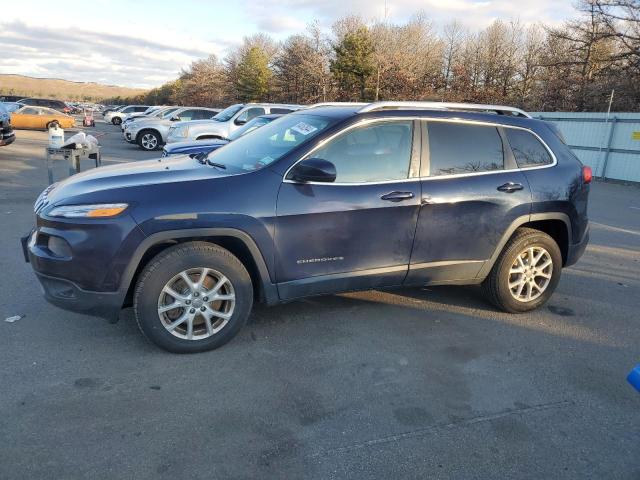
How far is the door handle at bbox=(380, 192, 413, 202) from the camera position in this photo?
13.0 ft

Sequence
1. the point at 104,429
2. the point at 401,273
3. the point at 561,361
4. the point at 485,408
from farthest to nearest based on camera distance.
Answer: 1. the point at 401,273
2. the point at 561,361
3. the point at 485,408
4. the point at 104,429

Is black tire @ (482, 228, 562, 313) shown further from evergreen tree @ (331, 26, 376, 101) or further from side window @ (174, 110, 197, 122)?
evergreen tree @ (331, 26, 376, 101)

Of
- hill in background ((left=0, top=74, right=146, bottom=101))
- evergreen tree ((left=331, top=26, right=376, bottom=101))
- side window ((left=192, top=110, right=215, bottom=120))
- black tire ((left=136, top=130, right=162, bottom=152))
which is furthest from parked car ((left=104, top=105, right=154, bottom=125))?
hill in background ((left=0, top=74, right=146, bottom=101))

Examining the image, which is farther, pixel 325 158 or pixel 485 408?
pixel 325 158

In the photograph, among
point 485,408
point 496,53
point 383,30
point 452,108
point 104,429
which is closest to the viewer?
point 104,429

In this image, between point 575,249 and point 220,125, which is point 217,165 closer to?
point 575,249

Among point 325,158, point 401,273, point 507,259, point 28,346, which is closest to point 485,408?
point 401,273

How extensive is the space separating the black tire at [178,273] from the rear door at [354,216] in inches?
12.4

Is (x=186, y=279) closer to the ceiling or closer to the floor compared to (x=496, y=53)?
closer to the floor

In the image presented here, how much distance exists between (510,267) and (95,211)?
137 inches

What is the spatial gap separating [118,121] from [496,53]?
32096mm

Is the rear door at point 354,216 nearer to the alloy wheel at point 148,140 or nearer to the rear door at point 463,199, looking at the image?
the rear door at point 463,199

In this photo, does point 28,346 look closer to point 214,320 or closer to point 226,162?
point 214,320

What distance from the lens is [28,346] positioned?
366 centimetres
